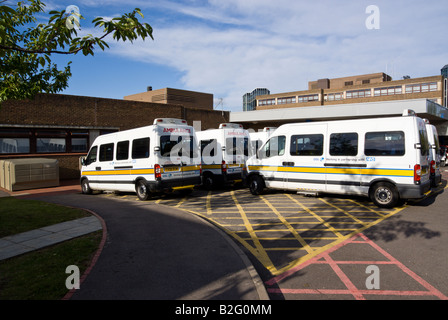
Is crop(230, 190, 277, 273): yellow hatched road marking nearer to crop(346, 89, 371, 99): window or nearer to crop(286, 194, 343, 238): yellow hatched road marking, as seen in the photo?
crop(286, 194, 343, 238): yellow hatched road marking

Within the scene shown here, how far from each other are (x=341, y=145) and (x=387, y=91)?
Result: 68.4 meters

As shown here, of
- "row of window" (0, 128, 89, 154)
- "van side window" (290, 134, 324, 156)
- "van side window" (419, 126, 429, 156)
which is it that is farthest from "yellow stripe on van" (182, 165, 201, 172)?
"row of window" (0, 128, 89, 154)

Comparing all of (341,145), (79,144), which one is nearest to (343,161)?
(341,145)

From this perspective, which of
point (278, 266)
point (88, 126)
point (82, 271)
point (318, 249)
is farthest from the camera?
point (88, 126)

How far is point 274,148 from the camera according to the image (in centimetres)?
1128

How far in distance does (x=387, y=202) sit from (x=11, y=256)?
9.06 meters

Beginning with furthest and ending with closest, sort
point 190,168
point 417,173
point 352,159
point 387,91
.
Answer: point 387,91, point 190,168, point 352,159, point 417,173

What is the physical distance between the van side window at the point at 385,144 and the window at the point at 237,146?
5452 millimetres

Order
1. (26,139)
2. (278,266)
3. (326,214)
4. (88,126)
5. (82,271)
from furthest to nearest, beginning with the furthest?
(88,126), (26,139), (326,214), (278,266), (82,271)

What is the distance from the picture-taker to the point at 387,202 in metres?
8.74

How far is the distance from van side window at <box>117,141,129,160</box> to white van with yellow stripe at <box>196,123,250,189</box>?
3645 millimetres

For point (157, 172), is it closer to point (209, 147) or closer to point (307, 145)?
point (209, 147)
